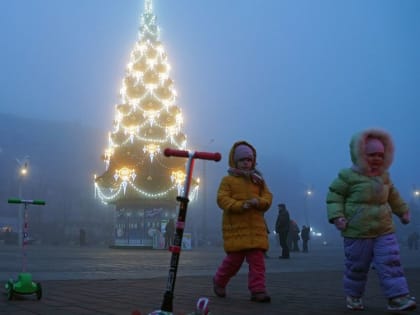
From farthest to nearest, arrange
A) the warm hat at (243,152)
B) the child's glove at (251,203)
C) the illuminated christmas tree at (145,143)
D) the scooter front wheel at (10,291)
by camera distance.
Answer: the illuminated christmas tree at (145,143), the warm hat at (243,152), the child's glove at (251,203), the scooter front wheel at (10,291)

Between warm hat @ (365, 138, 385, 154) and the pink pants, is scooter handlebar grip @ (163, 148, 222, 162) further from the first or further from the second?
the pink pants

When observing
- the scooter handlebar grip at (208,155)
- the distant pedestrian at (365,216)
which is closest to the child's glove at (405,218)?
the distant pedestrian at (365,216)

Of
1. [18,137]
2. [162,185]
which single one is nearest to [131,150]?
[162,185]

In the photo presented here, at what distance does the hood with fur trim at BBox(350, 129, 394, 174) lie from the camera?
19.0ft

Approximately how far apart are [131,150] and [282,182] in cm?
7009

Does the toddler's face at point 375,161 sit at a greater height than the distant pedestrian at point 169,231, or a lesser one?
greater

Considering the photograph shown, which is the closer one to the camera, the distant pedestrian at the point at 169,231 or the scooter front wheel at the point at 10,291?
the scooter front wheel at the point at 10,291

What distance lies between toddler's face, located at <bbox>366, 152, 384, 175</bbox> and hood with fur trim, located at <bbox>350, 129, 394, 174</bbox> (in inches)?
1.9

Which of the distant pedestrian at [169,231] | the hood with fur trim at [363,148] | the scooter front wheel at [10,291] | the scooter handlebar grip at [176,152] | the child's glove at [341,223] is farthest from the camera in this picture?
the distant pedestrian at [169,231]

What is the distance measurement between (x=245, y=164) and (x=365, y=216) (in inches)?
58.5

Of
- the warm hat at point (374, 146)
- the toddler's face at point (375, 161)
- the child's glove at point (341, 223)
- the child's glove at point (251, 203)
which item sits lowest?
the child's glove at point (341, 223)

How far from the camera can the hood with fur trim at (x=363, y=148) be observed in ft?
19.0

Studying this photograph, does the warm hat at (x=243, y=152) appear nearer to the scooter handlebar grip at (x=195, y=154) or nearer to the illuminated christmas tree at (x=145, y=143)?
the scooter handlebar grip at (x=195, y=154)

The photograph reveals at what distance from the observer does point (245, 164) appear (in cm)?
657
